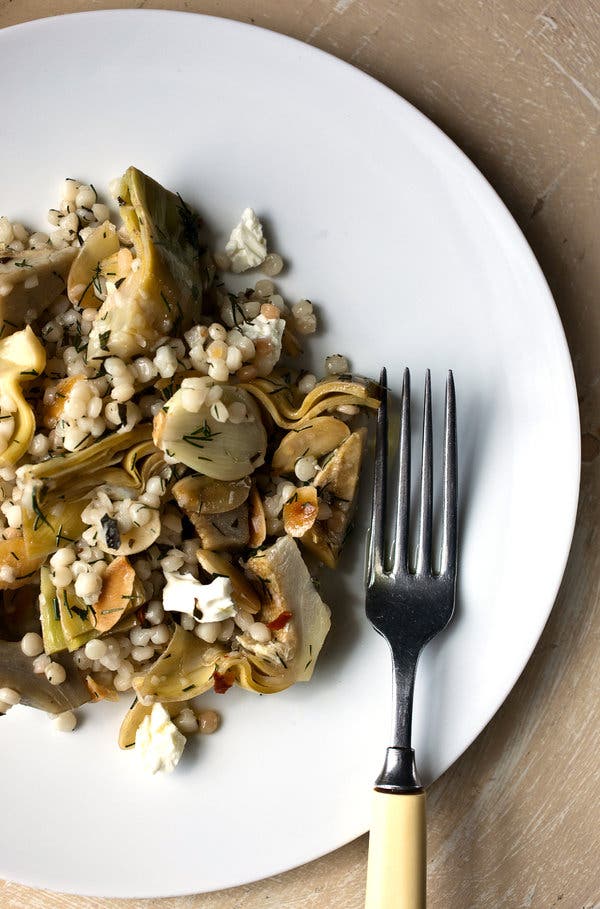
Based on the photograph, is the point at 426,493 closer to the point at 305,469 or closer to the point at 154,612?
the point at 305,469

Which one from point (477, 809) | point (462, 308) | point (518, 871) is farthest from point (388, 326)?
point (518, 871)

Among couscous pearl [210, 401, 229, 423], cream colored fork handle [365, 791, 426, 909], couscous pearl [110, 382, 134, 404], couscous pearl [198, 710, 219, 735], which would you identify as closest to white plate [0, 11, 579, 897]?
couscous pearl [198, 710, 219, 735]

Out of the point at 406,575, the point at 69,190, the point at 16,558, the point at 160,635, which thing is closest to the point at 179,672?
the point at 160,635

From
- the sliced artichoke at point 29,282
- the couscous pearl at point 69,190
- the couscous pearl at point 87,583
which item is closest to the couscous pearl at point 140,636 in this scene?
the couscous pearl at point 87,583

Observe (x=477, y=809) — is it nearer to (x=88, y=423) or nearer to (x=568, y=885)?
(x=568, y=885)

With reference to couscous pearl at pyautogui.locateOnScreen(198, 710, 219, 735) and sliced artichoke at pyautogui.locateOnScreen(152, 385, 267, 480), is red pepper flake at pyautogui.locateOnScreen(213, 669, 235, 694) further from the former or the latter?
sliced artichoke at pyautogui.locateOnScreen(152, 385, 267, 480)

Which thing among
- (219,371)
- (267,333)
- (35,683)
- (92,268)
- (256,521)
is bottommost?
(35,683)
